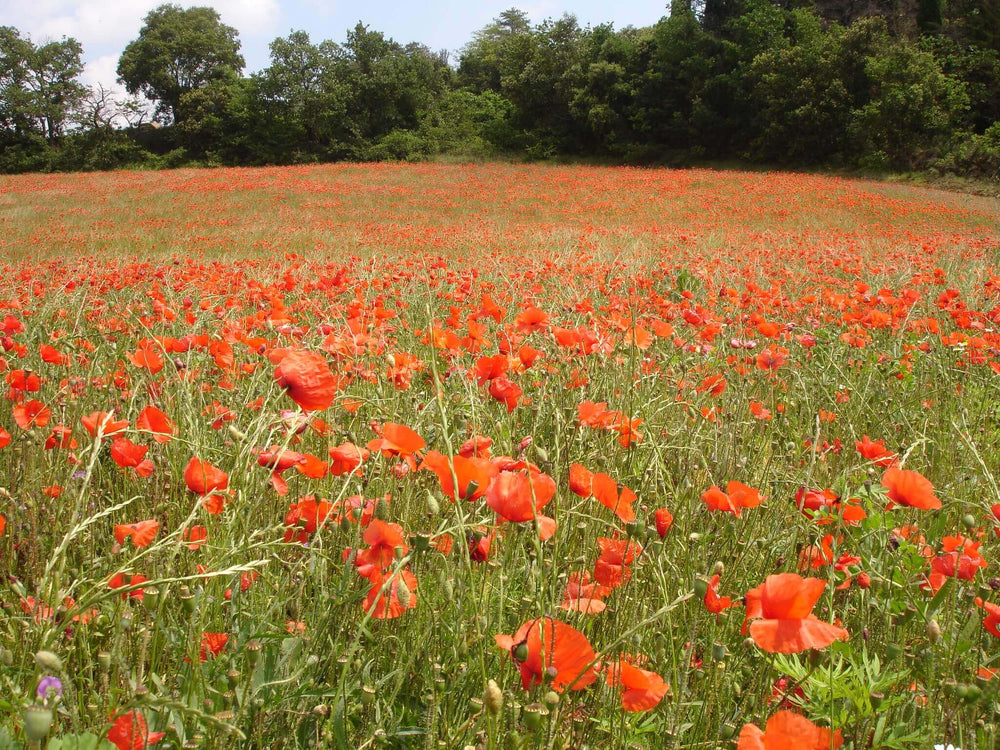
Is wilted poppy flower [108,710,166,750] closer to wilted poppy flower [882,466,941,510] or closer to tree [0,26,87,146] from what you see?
wilted poppy flower [882,466,941,510]

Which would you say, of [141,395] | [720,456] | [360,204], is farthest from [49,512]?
[360,204]

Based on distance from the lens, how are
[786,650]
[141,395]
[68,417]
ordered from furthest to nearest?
[141,395]
[68,417]
[786,650]

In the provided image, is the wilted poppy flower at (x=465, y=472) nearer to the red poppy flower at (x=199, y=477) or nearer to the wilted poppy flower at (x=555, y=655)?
the wilted poppy flower at (x=555, y=655)

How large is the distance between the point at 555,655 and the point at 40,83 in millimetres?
54860

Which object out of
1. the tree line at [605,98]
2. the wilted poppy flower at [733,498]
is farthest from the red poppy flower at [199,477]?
the tree line at [605,98]

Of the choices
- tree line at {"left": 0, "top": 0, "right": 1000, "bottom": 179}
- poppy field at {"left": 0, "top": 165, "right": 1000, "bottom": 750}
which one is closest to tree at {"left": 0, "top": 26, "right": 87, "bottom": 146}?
tree line at {"left": 0, "top": 0, "right": 1000, "bottom": 179}

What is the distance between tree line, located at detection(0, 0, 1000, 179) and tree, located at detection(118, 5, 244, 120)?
0.15m

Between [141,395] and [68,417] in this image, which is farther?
[141,395]

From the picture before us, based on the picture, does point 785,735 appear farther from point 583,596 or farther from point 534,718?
point 583,596

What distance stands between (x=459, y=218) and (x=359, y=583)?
12.1 meters

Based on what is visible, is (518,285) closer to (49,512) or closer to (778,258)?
(49,512)

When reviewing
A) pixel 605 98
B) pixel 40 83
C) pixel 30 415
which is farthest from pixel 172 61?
pixel 30 415

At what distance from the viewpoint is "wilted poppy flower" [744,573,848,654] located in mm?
688

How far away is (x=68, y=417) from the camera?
1.86 metres
